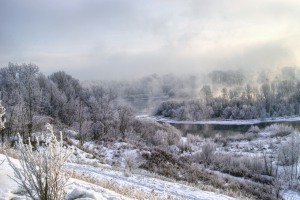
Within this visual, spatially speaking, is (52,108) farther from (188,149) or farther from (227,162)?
(227,162)

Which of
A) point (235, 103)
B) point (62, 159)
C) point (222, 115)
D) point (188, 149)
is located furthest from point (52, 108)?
point (235, 103)

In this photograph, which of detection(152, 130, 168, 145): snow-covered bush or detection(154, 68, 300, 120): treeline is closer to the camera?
detection(152, 130, 168, 145): snow-covered bush

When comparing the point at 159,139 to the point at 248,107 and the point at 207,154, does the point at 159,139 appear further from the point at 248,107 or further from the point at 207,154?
the point at 248,107

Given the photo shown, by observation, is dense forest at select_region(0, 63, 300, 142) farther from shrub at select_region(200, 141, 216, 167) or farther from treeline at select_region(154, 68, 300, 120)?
shrub at select_region(200, 141, 216, 167)

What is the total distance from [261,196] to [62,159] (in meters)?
9.58

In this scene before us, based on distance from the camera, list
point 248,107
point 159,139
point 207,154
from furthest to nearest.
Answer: point 248,107
point 159,139
point 207,154

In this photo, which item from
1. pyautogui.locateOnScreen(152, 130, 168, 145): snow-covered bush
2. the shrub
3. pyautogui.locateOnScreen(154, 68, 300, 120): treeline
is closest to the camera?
the shrub

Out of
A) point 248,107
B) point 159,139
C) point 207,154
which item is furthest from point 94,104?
point 248,107

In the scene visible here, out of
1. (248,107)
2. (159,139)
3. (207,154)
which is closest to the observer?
(207,154)

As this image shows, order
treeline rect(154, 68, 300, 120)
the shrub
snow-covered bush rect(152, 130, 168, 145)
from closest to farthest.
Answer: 1. the shrub
2. snow-covered bush rect(152, 130, 168, 145)
3. treeline rect(154, 68, 300, 120)

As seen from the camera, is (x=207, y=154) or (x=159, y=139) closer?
(x=207, y=154)

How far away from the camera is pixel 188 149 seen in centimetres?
2181

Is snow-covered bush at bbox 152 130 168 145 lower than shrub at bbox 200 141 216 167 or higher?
lower

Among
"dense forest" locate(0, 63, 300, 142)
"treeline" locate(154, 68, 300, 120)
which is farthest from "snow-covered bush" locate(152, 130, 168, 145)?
"treeline" locate(154, 68, 300, 120)
